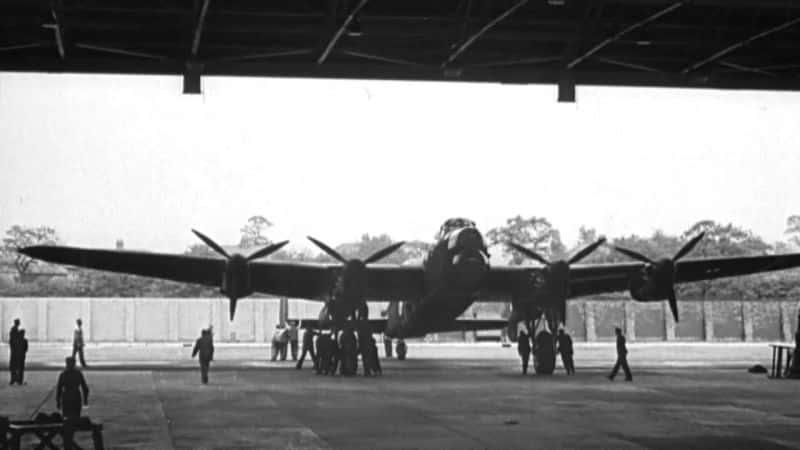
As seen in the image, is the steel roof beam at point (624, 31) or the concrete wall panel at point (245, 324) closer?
the steel roof beam at point (624, 31)

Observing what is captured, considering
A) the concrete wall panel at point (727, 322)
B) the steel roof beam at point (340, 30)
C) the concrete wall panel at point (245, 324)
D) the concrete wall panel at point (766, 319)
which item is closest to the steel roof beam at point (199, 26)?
the steel roof beam at point (340, 30)

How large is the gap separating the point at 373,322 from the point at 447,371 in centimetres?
835

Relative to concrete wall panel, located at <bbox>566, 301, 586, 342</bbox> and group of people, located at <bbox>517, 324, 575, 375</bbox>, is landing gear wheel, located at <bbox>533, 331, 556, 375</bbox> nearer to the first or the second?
group of people, located at <bbox>517, 324, 575, 375</bbox>

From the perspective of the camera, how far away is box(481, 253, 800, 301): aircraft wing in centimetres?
3459

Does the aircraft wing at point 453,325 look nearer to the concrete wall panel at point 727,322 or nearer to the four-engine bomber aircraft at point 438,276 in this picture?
the four-engine bomber aircraft at point 438,276

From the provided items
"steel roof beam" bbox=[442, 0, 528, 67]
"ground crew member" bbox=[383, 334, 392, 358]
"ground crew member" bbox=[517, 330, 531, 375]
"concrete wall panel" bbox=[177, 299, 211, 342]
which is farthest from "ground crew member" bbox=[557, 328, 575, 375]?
"concrete wall panel" bbox=[177, 299, 211, 342]

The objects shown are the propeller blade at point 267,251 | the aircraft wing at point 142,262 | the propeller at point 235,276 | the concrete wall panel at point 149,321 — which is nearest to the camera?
the propeller at point 235,276

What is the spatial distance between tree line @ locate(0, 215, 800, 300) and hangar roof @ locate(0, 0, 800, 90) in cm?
5109

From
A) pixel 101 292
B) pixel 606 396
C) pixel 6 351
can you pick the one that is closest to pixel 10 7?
pixel 606 396

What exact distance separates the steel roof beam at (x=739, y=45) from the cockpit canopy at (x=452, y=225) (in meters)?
11.0

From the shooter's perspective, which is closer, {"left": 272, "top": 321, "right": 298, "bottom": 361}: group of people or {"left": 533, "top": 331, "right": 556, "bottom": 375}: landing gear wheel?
{"left": 533, "top": 331, "right": 556, "bottom": 375}: landing gear wheel

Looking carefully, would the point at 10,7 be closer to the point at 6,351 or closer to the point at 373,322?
the point at 373,322

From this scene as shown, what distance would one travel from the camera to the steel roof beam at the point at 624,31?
681 inches

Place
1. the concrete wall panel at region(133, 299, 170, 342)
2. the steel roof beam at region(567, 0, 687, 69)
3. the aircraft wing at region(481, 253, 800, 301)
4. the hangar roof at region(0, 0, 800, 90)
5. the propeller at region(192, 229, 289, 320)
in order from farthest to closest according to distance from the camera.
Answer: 1. the concrete wall panel at region(133, 299, 170, 342)
2. the aircraft wing at region(481, 253, 800, 301)
3. the propeller at region(192, 229, 289, 320)
4. the hangar roof at region(0, 0, 800, 90)
5. the steel roof beam at region(567, 0, 687, 69)
